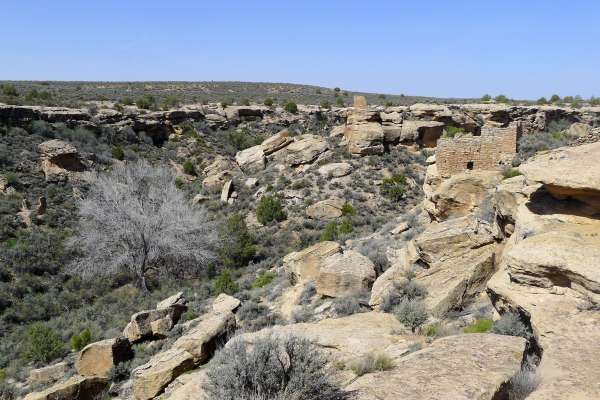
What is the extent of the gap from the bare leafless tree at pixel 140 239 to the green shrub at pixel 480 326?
13.9 metres

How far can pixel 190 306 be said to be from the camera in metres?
14.2

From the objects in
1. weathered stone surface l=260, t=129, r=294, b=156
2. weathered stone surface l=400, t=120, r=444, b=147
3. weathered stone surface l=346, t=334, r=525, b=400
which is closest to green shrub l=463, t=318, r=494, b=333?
weathered stone surface l=346, t=334, r=525, b=400

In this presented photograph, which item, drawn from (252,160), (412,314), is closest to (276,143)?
(252,160)

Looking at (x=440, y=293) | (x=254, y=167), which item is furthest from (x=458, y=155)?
(x=254, y=167)

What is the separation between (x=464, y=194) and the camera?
11508 mm

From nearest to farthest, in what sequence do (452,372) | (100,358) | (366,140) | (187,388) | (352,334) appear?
(452,372) < (352,334) < (187,388) < (100,358) < (366,140)

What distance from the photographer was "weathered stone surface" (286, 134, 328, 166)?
27.3 metres

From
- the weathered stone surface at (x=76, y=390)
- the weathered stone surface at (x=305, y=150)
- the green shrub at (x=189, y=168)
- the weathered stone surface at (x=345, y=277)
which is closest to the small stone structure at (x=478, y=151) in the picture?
the weathered stone surface at (x=345, y=277)

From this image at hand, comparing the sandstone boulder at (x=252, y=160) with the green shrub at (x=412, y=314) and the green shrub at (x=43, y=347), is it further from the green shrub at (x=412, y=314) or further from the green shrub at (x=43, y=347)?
the green shrub at (x=412, y=314)

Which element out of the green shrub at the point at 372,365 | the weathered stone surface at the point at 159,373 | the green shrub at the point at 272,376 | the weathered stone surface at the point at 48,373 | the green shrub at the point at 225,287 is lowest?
the weathered stone surface at the point at 48,373

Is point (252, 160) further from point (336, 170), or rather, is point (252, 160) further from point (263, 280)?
point (263, 280)

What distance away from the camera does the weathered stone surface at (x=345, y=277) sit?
10.3m

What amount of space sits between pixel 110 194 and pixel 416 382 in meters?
19.2

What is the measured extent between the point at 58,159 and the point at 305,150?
48.4ft
